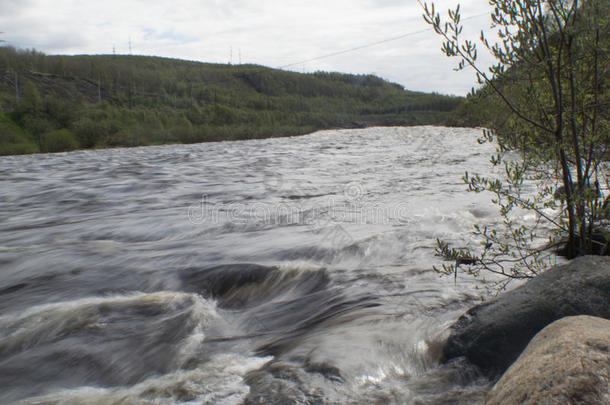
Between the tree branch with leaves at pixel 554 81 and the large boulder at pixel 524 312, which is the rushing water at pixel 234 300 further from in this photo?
the tree branch with leaves at pixel 554 81

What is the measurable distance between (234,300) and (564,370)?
2972mm

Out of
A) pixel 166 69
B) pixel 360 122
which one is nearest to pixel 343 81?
pixel 166 69

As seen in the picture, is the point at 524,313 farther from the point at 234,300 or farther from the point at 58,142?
the point at 58,142

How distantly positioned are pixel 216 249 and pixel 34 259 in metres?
2.34

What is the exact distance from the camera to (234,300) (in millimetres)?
4008

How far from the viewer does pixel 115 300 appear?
4.02 meters

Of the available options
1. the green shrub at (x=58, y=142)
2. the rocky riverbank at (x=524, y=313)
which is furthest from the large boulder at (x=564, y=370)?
the green shrub at (x=58, y=142)

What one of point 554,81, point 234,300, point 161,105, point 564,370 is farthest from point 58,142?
point 161,105

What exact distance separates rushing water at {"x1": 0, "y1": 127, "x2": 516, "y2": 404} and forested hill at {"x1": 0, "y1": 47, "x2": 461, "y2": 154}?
24.4 metres

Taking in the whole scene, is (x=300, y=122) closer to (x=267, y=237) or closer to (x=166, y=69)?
(x=267, y=237)

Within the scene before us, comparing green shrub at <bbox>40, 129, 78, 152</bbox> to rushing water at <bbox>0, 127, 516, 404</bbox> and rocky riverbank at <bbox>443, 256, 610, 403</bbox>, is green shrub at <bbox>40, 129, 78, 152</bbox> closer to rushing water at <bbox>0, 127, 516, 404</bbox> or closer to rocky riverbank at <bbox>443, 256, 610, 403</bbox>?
rushing water at <bbox>0, 127, 516, 404</bbox>

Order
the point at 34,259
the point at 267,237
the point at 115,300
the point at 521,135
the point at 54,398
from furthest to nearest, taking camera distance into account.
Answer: the point at 267,237 → the point at 34,259 → the point at 115,300 → the point at 521,135 → the point at 54,398

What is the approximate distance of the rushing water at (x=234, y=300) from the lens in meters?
2.56

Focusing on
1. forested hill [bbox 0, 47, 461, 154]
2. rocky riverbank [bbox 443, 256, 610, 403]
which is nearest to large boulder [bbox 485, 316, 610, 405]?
rocky riverbank [bbox 443, 256, 610, 403]
